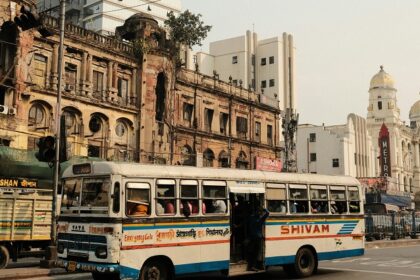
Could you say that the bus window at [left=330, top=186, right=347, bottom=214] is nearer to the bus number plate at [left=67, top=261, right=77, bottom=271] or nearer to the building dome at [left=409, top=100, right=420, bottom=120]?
the bus number plate at [left=67, top=261, right=77, bottom=271]

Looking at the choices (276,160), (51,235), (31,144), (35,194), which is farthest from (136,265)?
(276,160)

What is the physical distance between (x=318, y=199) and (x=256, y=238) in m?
2.75

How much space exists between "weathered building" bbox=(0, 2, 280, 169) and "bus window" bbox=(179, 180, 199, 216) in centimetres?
1769

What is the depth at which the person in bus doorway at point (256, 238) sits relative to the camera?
45.0 ft

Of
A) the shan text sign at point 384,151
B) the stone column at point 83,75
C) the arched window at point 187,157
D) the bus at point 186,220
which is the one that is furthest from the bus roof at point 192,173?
the shan text sign at point 384,151

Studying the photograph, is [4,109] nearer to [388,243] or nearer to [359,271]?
[359,271]

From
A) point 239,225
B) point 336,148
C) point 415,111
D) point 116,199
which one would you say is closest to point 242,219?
point 239,225

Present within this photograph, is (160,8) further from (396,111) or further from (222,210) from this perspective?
(222,210)

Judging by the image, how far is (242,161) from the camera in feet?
158

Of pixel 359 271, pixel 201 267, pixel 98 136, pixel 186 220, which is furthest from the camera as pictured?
pixel 98 136

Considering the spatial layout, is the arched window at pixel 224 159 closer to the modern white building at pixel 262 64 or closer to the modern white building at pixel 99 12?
the modern white building at pixel 99 12

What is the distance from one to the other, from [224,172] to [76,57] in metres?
23.3

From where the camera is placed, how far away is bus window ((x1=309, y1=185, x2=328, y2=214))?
1518 cm

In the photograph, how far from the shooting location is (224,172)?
13.3 metres
